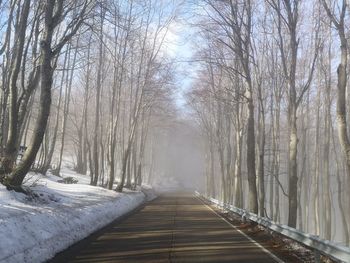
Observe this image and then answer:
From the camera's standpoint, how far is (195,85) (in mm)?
41906

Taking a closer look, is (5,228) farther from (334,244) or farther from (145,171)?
(145,171)

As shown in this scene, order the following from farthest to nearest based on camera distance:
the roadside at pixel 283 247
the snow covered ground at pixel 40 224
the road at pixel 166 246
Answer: the roadside at pixel 283 247 → the road at pixel 166 246 → the snow covered ground at pixel 40 224

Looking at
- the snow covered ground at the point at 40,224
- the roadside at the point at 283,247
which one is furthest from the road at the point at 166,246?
the snow covered ground at the point at 40,224

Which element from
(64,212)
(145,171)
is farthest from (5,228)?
(145,171)

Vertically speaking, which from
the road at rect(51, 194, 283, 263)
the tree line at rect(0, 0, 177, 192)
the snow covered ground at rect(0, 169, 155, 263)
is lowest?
the road at rect(51, 194, 283, 263)

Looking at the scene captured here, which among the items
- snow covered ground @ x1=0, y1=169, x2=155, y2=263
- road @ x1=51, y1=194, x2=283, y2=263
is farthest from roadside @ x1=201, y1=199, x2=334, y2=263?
snow covered ground @ x1=0, y1=169, x2=155, y2=263

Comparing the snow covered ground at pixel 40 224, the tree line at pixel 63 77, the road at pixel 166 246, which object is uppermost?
the tree line at pixel 63 77

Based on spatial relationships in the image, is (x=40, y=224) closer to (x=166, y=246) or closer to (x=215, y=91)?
(x=166, y=246)

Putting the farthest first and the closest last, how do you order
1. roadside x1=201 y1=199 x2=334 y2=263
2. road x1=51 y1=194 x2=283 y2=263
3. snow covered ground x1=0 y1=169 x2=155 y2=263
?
roadside x1=201 y1=199 x2=334 y2=263, road x1=51 y1=194 x2=283 y2=263, snow covered ground x1=0 y1=169 x2=155 y2=263

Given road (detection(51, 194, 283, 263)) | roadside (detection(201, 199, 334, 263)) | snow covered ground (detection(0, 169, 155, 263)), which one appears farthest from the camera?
roadside (detection(201, 199, 334, 263))

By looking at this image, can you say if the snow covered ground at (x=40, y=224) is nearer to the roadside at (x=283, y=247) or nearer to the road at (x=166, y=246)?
the road at (x=166, y=246)

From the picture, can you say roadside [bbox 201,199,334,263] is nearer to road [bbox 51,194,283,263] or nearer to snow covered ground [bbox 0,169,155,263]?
road [bbox 51,194,283,263]

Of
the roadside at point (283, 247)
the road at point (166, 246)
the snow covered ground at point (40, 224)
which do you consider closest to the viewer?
the snow covered ground at point (40, 224)

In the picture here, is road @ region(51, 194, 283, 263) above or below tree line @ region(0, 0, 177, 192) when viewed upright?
below
